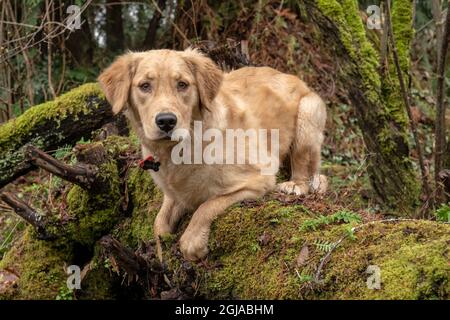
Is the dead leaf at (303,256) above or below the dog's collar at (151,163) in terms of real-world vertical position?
below

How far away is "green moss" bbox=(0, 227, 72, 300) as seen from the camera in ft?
18.0

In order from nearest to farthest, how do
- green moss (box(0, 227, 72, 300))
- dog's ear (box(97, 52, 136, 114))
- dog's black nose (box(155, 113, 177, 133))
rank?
1. dog's black nose (box(155, 113, 177, 133))
2. dog's ear (box(97, 52, 136, 114))
3. green moss (box(0, 227, 72, 300))

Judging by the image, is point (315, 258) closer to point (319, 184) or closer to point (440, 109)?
point (319, 184)

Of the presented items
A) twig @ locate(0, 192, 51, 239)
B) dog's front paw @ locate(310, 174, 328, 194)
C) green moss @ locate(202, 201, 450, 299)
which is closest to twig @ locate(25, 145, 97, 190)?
twig @ locate(0, 192, 51, 239)

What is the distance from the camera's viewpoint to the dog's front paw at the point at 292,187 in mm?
5601

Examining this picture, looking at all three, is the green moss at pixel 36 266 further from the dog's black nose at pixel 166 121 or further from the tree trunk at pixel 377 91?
the tree trunk at pixel 377 91

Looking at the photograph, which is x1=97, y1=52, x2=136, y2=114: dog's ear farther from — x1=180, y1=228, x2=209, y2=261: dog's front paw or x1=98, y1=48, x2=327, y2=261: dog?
x1=180, y1=228, x2=209, y2=261: dog's front paw

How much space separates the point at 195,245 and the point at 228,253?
276 mm

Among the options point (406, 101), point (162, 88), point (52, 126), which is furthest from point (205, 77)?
point (52, 126)

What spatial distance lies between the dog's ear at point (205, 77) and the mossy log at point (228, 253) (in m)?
0.86

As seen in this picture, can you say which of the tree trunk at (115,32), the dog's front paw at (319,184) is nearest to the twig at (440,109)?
the dog's front paw at (319,184)

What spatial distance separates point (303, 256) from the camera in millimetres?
3854

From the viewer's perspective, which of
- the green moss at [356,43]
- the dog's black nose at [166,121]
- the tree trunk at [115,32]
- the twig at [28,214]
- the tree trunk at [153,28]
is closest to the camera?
the dog's black nose at [166,121]
